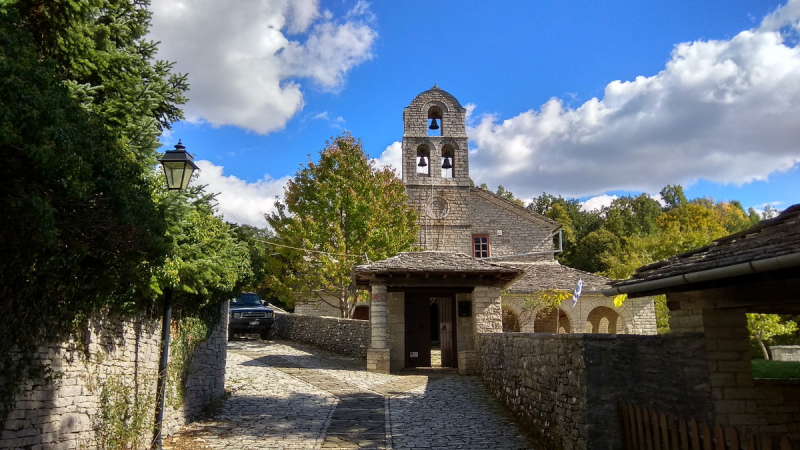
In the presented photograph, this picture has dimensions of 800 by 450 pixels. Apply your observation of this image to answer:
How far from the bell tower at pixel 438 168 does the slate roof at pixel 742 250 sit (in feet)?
64.9

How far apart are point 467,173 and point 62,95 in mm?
23972

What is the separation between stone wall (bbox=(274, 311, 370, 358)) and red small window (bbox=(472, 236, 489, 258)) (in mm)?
10284

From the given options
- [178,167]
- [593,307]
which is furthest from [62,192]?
[593,307]

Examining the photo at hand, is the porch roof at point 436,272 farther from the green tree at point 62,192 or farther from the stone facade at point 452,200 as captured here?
the stone facade at point 452,200

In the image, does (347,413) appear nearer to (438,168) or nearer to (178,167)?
(178,167)

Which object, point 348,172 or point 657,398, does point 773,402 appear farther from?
point 348,172

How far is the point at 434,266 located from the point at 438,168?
13098 millimetres

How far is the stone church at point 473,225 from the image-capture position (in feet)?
79.2

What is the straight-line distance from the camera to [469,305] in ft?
52.6

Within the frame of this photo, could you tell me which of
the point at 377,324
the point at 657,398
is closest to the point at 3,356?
the point at 657,398

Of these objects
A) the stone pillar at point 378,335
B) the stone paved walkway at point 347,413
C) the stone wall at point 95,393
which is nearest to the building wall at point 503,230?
the stone pillar at point 378,335

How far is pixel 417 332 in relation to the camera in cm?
1720

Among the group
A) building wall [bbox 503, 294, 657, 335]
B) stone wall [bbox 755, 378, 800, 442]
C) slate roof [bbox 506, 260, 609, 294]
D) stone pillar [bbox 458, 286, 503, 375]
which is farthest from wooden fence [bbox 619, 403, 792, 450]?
building wall [bbox 503, 294, 657, 335]

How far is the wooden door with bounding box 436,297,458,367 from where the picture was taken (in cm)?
1678
